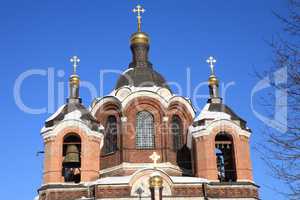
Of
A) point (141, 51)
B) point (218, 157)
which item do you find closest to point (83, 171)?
point (218, 157)

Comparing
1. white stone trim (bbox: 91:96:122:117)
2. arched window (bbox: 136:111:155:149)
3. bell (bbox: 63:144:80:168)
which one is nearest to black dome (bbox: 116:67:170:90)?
white stone trim (bbox: 91:96:122:117)

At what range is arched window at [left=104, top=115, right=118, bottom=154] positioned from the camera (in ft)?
75.3

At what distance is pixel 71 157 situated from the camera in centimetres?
2055

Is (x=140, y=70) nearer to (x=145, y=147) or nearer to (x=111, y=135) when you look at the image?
(x=111, y=135)

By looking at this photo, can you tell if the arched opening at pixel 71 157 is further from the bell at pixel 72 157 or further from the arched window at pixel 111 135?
the arched window at pixel 111 135

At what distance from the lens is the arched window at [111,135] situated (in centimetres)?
2295

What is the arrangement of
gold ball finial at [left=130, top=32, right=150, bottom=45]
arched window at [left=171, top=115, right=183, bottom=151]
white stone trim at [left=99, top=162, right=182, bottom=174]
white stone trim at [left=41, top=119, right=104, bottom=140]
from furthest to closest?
gold ball finial at [left=130, top=32, right=150, bottom=45], arched window at [left=171, top=115, right=183, bottom=151], white stone trim at [left=99, top=162, right=182, bottom=174], white stone trim at [left=41, top=119, right=104, bottom=140]

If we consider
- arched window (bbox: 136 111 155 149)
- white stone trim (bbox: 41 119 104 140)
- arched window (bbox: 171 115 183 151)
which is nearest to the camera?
white stone trim (bbox: 41 119 104 140)

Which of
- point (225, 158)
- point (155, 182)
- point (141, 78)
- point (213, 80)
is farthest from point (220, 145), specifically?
point (141, 78)

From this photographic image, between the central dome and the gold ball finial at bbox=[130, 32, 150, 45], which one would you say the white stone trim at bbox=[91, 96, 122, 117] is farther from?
the gold ball finial at bbox=[130, 32, 150, 45]

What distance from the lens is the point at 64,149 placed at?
2105 centimetres

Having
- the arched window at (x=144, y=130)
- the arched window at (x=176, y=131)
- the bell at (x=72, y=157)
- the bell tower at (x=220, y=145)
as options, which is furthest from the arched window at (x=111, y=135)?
the bell tower at (x=220, y=145)

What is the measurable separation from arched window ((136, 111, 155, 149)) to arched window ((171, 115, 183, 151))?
108 centimetres

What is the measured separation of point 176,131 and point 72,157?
5.40 m
